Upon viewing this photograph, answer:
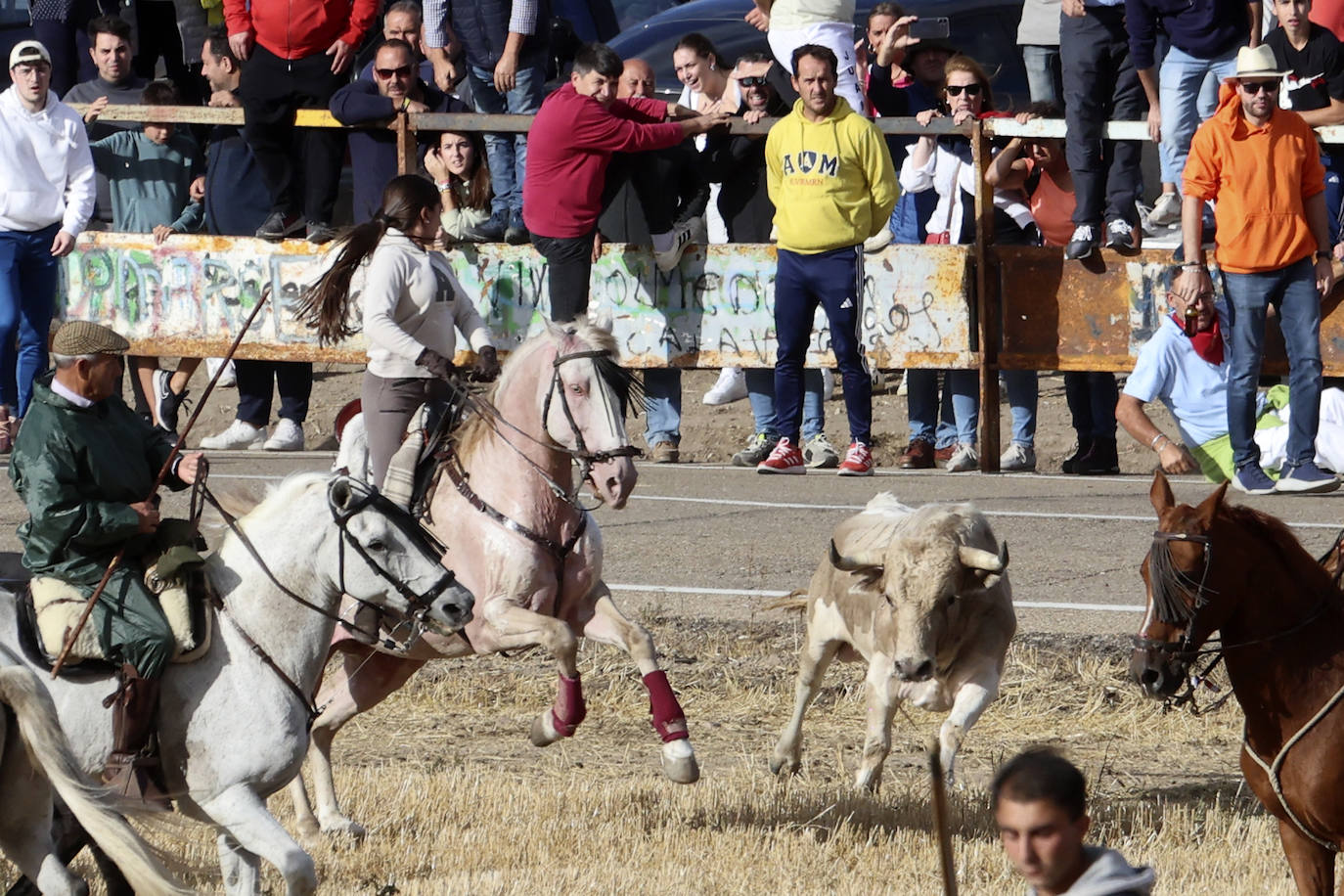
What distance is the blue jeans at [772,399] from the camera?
591 inches

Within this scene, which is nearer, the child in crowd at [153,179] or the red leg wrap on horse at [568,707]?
the red leg wrap on horse at [568,707]

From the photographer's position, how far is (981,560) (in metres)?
8.83

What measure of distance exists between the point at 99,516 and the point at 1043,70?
946 centimetres

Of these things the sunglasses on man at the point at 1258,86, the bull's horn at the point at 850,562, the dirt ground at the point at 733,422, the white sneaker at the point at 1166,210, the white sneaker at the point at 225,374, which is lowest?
the dirt ground at the point at 733,422

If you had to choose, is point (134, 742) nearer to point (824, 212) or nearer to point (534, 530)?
point (534, 530)

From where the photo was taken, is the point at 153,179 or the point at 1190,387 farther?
the point at 153,179

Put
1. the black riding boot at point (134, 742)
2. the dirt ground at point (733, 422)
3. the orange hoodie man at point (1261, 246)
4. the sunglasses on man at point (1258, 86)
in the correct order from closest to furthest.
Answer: the black riding boot at point (134, 742), the sunglasses on man at point (1258, 86), the orange hoodie man at point (1261, 246), the dirt ground at point (733, 422)

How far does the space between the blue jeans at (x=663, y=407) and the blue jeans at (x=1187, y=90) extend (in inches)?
156

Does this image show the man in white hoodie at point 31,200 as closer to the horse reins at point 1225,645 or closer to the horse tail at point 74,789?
the horse tail at point 74,789

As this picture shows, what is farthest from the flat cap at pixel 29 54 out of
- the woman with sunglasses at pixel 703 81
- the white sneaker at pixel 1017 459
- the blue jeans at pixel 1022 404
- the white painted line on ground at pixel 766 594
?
the white sneaker at pixel 1017 459

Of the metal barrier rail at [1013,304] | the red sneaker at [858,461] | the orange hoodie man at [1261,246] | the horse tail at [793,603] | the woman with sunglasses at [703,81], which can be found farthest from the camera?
the woman with sunglasses at [703,81]

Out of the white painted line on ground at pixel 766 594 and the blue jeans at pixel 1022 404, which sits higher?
the blue jeans at pixel 1022 404

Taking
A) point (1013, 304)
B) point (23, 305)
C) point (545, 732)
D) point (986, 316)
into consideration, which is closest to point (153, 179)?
point (23, 305)

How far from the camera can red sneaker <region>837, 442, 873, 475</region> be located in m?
14.4
